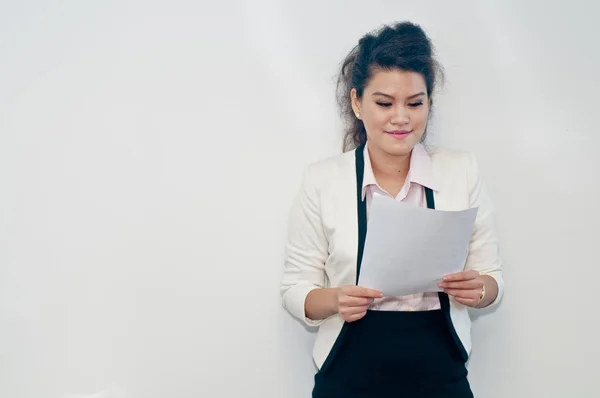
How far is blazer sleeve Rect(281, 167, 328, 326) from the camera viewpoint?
4.91ft

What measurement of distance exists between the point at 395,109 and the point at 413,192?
20 centimetres

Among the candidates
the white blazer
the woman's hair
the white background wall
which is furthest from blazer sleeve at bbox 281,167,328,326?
the woman's hair

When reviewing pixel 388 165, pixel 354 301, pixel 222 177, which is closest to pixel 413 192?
pixel 388 165

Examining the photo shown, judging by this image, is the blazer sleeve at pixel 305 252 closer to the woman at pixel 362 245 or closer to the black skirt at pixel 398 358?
the woman at pixel 362 245

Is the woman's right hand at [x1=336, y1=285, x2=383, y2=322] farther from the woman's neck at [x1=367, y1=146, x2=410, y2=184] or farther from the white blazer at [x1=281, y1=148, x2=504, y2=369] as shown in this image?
the woman's neck at [x1=367, y1=146, x2=410, y2=184]

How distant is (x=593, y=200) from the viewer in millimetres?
1648

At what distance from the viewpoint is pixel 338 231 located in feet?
4.71

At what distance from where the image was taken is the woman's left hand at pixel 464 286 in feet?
4.39

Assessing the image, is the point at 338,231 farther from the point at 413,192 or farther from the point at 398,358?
the point at 398,358

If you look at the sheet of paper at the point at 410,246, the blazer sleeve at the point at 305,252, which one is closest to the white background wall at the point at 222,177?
the blazer sleeve at the point at 305,252

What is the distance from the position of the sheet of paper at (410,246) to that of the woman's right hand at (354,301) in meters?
0.02

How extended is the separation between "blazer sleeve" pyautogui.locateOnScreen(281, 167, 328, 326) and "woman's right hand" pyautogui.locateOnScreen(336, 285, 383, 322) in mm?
145

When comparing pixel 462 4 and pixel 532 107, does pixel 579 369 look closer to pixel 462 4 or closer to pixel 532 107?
pixel 532 107

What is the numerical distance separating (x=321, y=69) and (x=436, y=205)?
1.54 ft
